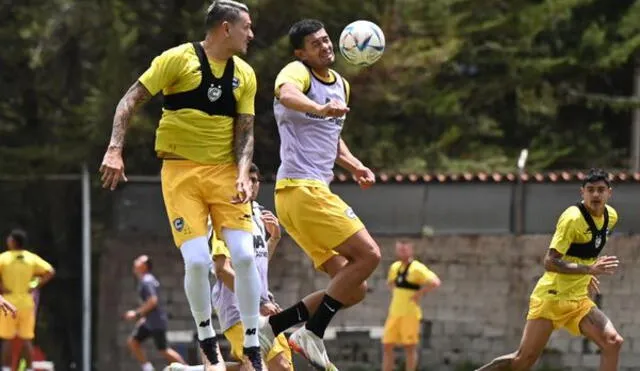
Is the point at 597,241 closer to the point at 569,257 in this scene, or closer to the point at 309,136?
the point at 569,257

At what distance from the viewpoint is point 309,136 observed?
1109 centimetres

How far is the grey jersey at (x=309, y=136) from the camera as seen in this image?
11.0 metres

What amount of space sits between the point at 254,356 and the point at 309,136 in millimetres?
1681

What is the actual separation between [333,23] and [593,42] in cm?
599

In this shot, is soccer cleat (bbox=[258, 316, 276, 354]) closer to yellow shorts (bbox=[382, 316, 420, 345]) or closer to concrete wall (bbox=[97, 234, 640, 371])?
yellow shorts (bbox=[382, 316, 420, 345])

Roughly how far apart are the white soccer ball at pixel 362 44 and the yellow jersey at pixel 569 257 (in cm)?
292

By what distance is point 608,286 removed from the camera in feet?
75.8

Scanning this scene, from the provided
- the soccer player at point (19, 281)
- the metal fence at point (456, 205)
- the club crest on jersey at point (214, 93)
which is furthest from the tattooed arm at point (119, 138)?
the metal fence at point (456, 205)

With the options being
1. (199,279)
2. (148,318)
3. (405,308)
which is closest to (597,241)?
(199,279)

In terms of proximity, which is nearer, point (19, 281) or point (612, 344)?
point (612, 344)

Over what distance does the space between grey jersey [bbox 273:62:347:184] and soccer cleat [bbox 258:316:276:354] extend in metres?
1.06

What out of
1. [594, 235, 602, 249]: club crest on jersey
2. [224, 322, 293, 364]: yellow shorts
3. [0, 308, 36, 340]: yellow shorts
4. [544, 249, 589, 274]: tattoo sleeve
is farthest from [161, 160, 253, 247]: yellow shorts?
[0, 308, 36, 340]: yellow shorts

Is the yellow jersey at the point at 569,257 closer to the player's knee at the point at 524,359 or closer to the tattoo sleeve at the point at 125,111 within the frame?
the player's knee at the point at 524,359

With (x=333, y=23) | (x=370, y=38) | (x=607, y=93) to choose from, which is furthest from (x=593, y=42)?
(x=370, y=38)
